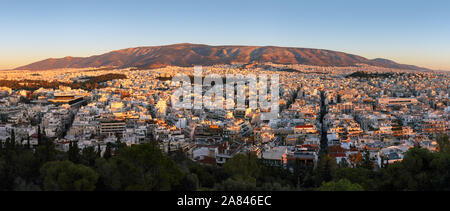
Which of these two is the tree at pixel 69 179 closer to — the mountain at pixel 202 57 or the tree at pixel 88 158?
the tree at pixel 88 158

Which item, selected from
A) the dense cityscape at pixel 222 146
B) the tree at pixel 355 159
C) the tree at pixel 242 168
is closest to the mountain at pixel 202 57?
the dense cityscape at pixel 222 146

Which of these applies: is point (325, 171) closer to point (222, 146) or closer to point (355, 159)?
point (355, 159)

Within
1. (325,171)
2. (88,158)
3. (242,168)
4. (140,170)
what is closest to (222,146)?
(325,171)

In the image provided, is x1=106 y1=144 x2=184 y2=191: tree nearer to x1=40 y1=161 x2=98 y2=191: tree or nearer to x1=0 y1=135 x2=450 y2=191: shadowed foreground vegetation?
x1=0 y1=135 x2=450 y2=191: shadowed foreground vegetation

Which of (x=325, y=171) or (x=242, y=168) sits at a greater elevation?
(x=242, y=168)

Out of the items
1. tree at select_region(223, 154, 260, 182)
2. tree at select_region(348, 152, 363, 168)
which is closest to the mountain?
tree at select_region(348, 152, 363, 168)
